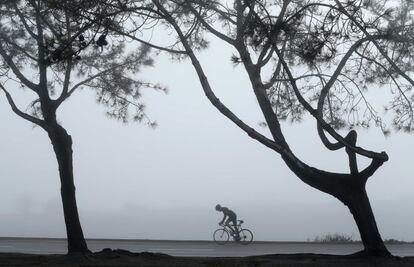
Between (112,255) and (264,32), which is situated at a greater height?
(264,32)

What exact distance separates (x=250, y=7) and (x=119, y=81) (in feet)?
22.5

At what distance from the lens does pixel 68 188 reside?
589 inches

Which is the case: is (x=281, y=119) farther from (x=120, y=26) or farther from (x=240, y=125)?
(x=120, y=26)

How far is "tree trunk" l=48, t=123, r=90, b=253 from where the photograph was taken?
14.8 meters

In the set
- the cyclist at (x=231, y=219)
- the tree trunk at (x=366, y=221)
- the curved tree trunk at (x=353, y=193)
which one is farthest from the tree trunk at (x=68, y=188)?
the cyclist at (x=231, y=219)

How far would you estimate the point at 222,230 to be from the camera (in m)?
25.5

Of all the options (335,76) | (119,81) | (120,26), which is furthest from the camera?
(119,81)

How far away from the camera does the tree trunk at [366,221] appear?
1226cm

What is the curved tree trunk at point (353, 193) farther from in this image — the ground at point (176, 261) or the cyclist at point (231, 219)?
the cyclist at point (231, 219)

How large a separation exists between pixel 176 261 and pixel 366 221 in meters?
3.29

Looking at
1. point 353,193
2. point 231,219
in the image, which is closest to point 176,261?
point 353,193

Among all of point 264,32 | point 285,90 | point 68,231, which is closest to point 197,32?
point 285,90

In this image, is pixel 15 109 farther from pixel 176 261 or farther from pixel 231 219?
pixel 231 219

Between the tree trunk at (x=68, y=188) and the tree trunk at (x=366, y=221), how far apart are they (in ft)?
17.9
